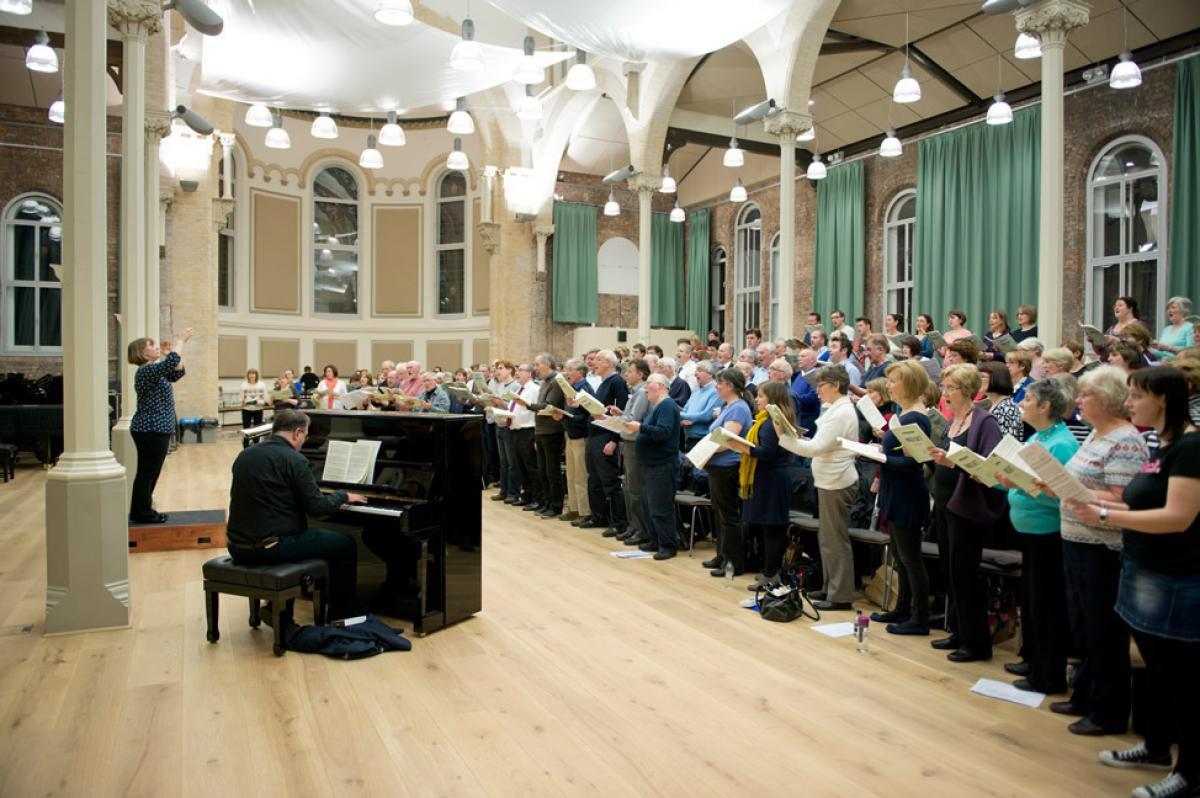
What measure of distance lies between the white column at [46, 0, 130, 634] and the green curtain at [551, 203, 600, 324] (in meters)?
13.7

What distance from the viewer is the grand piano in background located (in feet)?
14.7

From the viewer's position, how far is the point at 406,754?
3.03m

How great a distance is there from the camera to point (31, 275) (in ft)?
51.2

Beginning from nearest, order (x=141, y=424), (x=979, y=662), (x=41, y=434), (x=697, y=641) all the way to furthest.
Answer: (x=979, y=662)
(x=697, y=641)
(x=141, y=424)
(x=41, y=434)

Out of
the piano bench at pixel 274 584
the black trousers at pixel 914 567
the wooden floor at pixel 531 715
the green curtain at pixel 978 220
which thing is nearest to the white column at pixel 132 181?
the wooden floor at pixel 531 715

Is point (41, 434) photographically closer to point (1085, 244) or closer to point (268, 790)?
point (268, 790)

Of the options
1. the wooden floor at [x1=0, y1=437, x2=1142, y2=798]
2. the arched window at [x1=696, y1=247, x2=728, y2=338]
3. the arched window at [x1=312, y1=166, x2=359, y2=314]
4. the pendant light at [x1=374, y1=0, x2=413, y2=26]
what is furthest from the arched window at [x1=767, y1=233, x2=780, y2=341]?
the wooden floor at [x1=0, y1=437, x2=1142, y2=798]

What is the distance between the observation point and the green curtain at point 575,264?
18000mm

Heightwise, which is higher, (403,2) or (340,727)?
(403,2)

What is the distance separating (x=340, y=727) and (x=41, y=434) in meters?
10.6

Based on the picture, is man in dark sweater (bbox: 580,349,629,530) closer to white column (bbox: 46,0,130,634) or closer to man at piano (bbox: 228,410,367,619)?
man at piano (bbox: 228,410,367,619)

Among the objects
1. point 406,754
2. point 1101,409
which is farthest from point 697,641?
point 1101,409

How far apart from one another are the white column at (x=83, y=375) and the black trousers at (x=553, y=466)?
4.25 meters

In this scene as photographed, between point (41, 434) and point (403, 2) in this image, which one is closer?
point (403, 2)
